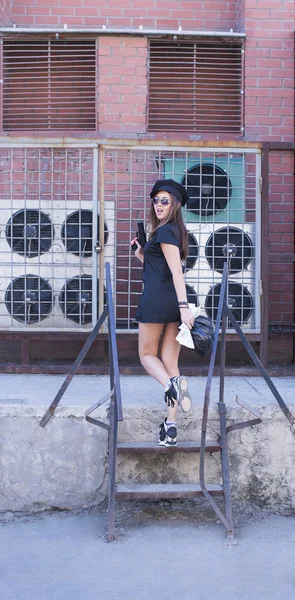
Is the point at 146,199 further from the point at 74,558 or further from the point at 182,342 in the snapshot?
the point at 74,558

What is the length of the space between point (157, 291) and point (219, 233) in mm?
1526

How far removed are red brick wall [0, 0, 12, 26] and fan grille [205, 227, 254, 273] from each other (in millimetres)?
2939

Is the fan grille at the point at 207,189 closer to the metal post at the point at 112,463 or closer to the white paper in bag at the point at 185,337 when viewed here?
the white paper in bag at the point at 185,337

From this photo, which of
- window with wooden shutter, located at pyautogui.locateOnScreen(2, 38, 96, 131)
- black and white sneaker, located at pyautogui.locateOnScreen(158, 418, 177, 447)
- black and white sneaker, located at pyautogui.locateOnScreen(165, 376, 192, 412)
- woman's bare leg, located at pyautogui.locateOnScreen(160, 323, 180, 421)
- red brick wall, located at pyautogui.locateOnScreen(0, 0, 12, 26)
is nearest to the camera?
black and white sneaker, located at pyautogui.locateOnScreen(165, 376, 192, 412)

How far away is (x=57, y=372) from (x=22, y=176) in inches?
71.3

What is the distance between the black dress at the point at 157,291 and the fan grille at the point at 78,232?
1332 mm

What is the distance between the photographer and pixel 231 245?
564 cm

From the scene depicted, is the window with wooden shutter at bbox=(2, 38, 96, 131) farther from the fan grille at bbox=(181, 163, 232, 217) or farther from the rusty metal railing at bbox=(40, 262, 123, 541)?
the rusty metal railing at bbox=(40, 262, 123, 541)

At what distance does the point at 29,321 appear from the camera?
5.67 meters

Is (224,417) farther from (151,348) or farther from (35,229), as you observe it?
(35,229)

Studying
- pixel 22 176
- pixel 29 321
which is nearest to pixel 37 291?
pixel 29 321

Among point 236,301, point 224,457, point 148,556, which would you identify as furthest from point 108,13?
point 148,556

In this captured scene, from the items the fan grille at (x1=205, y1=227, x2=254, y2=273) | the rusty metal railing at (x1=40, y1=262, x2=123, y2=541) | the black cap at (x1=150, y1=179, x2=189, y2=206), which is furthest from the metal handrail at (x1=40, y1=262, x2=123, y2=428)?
the fan grille at (x1=205, y1=227, x2=254, y2=273)

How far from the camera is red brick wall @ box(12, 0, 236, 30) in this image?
647cm
